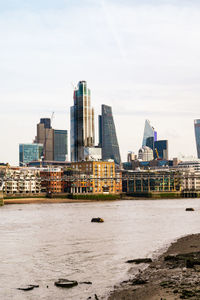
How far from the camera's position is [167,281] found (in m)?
29.8

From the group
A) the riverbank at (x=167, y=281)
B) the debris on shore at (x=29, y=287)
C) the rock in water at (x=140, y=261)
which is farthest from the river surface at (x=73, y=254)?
→ the riverbank at (x=167, y=281)

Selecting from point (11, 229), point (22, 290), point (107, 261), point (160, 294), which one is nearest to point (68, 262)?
point (107, 261)

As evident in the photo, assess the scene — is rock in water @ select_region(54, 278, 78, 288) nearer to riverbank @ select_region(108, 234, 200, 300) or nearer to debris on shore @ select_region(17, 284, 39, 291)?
debris on shore @ select_region(17, 284, 39, 291)

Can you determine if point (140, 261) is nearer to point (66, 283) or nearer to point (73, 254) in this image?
point (73, 254)

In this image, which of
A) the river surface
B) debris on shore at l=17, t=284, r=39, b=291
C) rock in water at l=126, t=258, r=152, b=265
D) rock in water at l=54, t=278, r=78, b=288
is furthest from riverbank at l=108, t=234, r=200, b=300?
debris on shore at l=17, t=284, r=39, b=291

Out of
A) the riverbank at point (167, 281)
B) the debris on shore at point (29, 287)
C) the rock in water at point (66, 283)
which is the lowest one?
the debris on shore at point (29, 287)

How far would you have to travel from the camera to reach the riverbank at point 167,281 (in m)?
26.4

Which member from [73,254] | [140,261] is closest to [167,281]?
[140,261]

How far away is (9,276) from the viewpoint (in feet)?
114

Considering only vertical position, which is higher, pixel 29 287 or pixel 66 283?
pixel 66 283

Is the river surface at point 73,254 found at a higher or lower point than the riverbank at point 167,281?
lower

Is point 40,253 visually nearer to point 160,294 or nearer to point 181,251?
point 181,251

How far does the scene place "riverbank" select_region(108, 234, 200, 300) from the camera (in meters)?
26.4

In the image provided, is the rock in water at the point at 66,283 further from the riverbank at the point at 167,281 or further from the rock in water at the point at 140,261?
the rock in water at the point at 140,261
